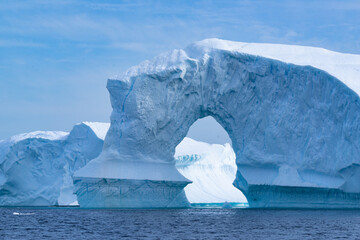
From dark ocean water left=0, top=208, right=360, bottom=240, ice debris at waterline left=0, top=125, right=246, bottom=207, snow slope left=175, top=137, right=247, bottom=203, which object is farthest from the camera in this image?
snow slope left=175, top=137, right=247, bottom=203

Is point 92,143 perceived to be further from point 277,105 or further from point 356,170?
point 356,170

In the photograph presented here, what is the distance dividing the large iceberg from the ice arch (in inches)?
352

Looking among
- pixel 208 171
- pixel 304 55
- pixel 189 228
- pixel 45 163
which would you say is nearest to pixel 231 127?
pixel 304 55

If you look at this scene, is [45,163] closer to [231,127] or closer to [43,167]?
[43,167]

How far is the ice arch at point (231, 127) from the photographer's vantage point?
27344 mm

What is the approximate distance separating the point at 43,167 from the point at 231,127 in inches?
586

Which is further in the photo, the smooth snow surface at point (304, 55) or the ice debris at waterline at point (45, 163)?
the ice debris at waterline at point (45, 163)

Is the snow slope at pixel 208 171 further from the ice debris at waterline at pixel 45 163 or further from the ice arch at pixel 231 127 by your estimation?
the ice arch at pixel 231 127

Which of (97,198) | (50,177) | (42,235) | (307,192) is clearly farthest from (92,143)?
(42,235)

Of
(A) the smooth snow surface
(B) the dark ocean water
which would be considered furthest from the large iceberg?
(B) the dark ocean water

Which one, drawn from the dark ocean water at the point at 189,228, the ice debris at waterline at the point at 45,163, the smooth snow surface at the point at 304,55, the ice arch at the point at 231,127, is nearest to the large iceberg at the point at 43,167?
the ice debris at waterline at the point at 45,163

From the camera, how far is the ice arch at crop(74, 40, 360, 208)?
27.3 meters

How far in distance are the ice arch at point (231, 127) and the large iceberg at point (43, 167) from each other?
8.94 meters

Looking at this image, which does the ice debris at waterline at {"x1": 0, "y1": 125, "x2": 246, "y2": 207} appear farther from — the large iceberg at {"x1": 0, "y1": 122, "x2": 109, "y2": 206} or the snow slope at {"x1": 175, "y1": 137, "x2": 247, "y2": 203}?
the snow slope at {"x1": 175, "y1": 137, "x2": 247, "y2": 203}
